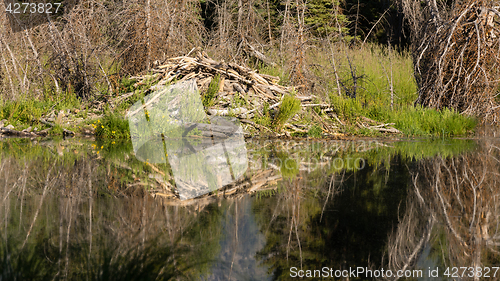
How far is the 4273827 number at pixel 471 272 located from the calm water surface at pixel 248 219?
1cm

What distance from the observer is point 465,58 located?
A: 1027 centimetres

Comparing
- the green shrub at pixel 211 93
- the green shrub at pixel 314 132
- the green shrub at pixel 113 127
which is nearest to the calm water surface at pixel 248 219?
the green shrub at pixel 113 127

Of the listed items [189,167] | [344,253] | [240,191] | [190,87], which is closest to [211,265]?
[344,253]

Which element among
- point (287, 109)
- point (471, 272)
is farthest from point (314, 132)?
point (471, 272)

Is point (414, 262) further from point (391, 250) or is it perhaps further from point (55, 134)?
point (55, 134)

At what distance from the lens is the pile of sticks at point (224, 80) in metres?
10.4

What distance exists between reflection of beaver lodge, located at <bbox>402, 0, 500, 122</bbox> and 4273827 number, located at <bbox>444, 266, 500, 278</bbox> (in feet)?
26.1

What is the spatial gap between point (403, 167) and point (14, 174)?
4933 millimetres

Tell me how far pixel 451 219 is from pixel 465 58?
8.00 metres

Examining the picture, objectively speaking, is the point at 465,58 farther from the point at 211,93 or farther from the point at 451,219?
the point at 451,219

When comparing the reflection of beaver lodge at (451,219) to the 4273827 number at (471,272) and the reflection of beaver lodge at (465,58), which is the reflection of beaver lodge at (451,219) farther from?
the reflection of beaver lodge at (465,58)

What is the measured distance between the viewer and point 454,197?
13.7 feet

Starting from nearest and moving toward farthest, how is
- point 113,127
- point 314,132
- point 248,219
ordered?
point 248,219, point 113,127, point 314,132

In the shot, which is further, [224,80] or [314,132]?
[224,80]
